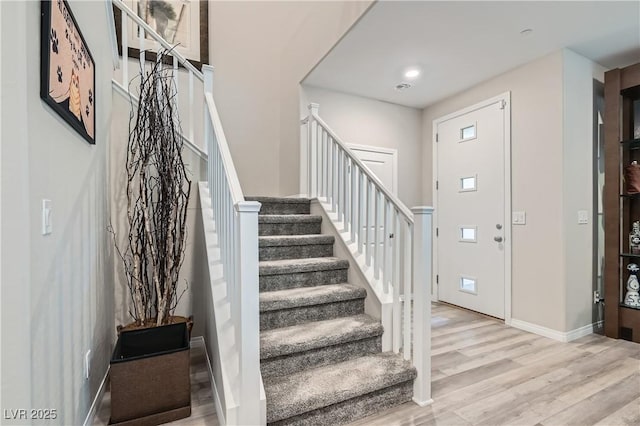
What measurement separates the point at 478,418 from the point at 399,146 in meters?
3.34

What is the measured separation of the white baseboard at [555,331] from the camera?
2914 millimetres

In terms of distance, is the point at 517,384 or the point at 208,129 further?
the point at 208,129

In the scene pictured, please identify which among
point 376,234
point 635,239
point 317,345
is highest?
point 376,234

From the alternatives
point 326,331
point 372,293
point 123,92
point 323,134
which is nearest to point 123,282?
point 123,92

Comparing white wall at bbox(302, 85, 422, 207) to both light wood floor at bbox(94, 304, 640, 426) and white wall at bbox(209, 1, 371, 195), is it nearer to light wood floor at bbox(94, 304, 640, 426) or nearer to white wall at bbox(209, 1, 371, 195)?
white wall at bbox(209, 1, 371, 195)

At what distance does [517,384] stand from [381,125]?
125 inches

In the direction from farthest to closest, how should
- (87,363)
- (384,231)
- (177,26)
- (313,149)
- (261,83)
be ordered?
(261,83), (177,26), (313,149), (384,231), (87,363)

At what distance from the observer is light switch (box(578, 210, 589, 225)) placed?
306 centimetres

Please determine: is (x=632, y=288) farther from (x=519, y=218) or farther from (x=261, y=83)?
(x=261, y=83)

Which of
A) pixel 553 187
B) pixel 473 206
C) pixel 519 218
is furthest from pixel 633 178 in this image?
pixel 473 206

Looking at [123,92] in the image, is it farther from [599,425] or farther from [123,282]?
[599,425]

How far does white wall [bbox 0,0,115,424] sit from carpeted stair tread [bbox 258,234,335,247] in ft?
3.65

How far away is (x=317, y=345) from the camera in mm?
1938

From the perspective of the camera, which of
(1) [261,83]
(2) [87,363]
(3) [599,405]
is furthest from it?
(1) [261,83]
